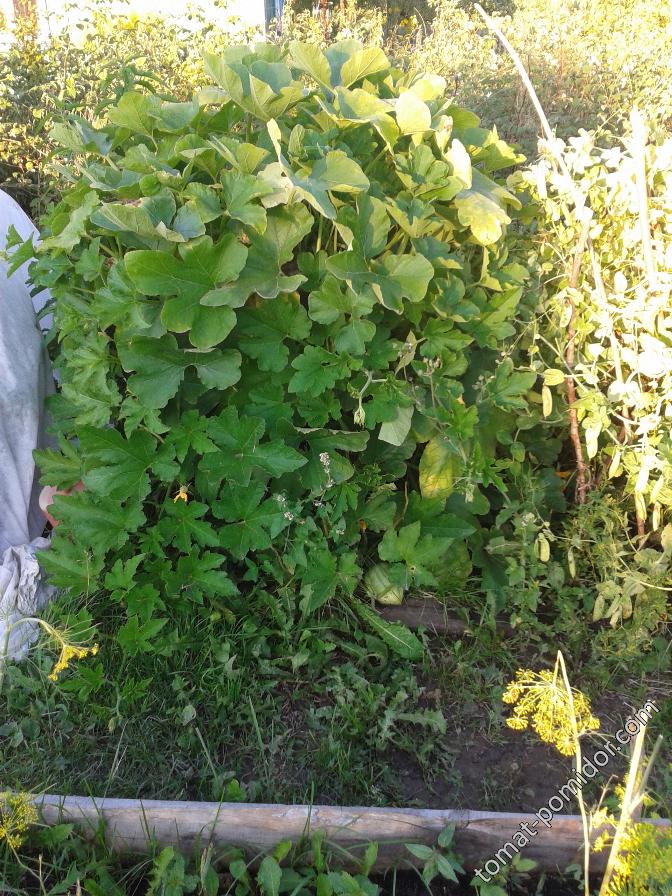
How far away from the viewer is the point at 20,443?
2.65m

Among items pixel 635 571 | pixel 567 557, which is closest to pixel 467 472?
pixel 567 557

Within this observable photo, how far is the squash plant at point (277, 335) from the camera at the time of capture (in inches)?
77.4

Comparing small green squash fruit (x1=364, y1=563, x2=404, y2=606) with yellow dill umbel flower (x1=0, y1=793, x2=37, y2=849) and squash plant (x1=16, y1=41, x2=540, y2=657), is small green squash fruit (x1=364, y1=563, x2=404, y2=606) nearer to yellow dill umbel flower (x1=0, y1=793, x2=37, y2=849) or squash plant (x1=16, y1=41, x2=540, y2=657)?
squash plant (x1=16, y1=41, x2=540, y2=657)

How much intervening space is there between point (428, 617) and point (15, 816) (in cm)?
130

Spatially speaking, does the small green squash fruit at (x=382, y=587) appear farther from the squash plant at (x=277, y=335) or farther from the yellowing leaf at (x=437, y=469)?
the yellowing leaf at (x=437, y=469)

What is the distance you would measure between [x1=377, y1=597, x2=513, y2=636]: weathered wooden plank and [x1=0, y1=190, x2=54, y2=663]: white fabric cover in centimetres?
116

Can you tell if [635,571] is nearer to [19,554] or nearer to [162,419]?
[162,419]

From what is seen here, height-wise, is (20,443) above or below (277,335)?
below

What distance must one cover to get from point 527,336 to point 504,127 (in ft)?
10.4

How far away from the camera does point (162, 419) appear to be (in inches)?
87.3
